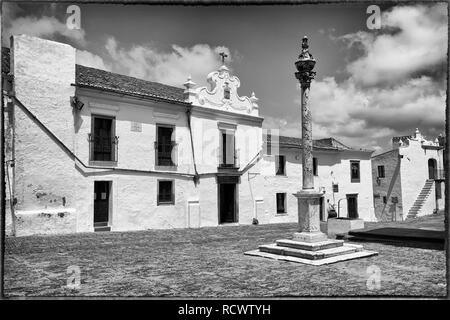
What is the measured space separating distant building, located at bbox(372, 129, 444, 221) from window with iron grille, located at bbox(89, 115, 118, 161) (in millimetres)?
16235

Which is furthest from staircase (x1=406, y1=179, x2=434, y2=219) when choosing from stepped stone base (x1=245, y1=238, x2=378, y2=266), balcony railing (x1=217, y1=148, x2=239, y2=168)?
stepped stone base (x1=245, y1=238, x2=378, y2=266)

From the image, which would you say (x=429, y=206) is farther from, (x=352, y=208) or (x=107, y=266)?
(x=107, y=266)

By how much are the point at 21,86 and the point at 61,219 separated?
4122 mm

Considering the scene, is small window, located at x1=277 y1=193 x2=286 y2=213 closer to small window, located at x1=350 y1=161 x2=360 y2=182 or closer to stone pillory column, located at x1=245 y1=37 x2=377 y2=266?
small window, located at x1=350 y1=161 x2=360 y2=182

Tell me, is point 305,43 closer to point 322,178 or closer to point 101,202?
point 101,202

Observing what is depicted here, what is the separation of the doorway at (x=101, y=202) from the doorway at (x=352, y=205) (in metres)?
14.2

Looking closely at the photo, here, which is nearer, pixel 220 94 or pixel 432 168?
pixel 220 94

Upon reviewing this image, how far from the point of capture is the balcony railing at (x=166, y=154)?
1412 centimetres

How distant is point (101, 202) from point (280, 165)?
9401mm

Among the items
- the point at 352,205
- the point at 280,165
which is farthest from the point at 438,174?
the point at 280,165

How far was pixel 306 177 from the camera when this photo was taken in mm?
7469

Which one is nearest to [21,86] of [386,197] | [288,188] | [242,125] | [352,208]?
[242,125]

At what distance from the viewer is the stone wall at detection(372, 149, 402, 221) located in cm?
2147

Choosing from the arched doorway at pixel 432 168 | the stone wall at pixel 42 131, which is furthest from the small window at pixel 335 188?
the stone wall at pixel 42 131
